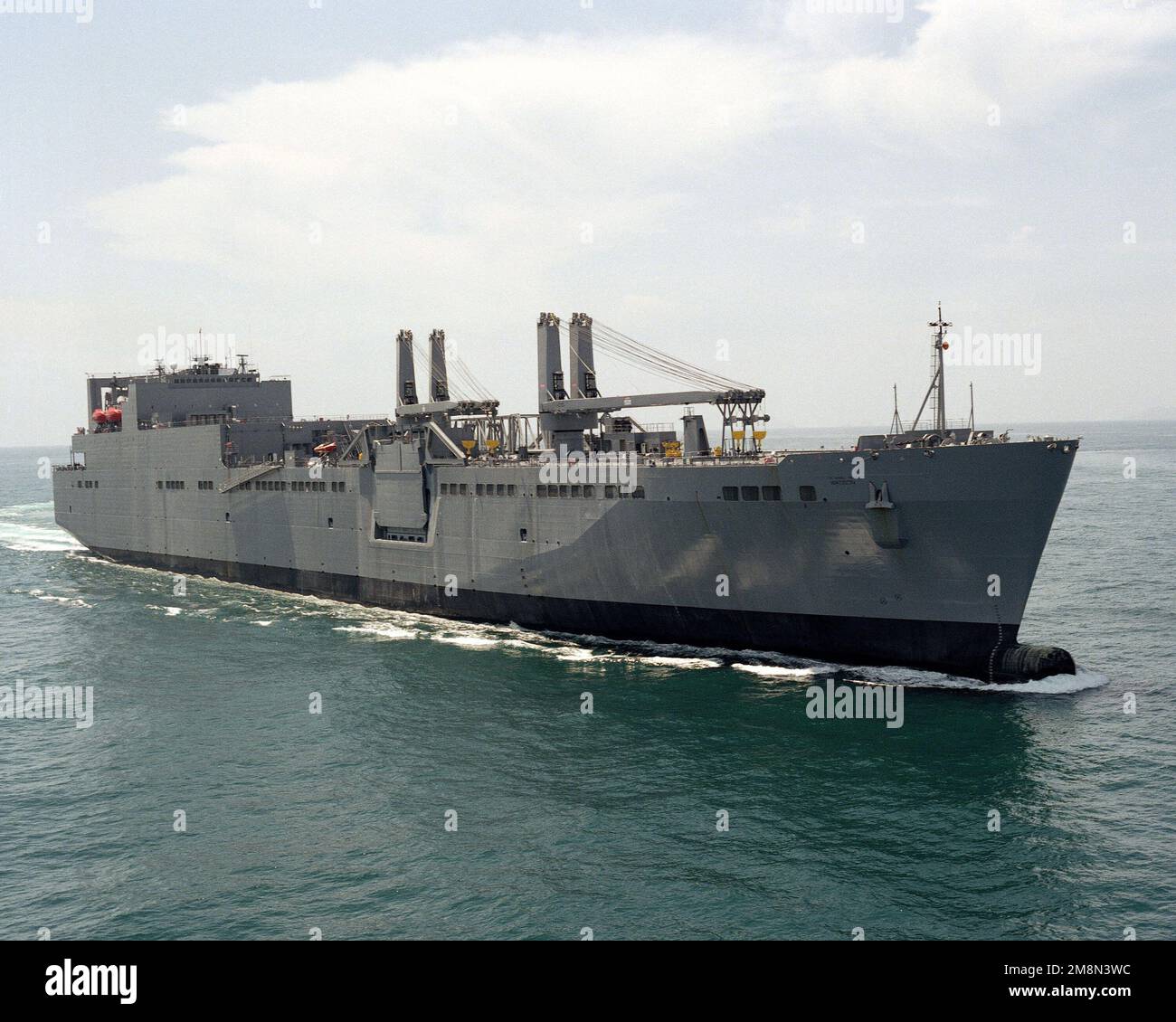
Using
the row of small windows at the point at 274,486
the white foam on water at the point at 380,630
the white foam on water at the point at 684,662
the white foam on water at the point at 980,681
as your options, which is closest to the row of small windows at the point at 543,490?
the white foam on water at the point at 684,662

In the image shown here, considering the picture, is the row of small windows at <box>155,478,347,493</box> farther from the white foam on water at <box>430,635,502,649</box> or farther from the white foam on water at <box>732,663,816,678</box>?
the white foam on water at <box>732,663,816,678</box>

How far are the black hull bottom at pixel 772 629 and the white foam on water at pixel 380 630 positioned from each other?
85.8 inches

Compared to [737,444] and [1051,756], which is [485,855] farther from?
[737,444]

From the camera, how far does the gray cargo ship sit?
2723cm

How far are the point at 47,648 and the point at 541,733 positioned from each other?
21.6m

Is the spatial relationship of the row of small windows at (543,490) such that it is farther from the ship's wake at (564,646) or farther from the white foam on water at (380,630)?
the white foam on water at (380,630)

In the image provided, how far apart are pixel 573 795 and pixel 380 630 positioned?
18.4 m

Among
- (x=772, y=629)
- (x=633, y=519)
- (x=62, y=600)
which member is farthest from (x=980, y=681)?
(x=62, y=600)

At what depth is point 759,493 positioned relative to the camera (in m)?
29.6

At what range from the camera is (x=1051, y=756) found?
22.6 m

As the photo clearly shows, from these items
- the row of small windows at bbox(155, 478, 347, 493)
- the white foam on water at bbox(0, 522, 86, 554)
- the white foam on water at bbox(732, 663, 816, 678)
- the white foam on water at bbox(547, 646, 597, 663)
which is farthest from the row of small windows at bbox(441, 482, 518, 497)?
the white foam on water at bbox(0, 522, 86, 554)

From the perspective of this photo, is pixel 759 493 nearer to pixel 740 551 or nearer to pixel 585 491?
pixel 740 551
